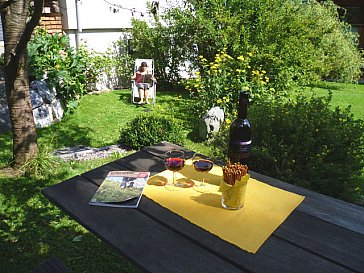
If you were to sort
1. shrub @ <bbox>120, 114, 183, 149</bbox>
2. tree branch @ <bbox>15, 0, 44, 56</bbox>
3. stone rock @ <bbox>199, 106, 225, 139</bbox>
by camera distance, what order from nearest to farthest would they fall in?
1. tree branch @ <bbox>15, 0, 44, 56</bbox>
2. shrub @ <bbox>120, 114, 183, 149</bbox>
3. stone rock @ <bbox>199, 106, 225, 139</bbox>

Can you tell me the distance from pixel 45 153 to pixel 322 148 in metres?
3.18

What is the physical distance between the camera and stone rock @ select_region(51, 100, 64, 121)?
5.88 metres

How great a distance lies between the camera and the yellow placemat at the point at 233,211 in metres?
1.45

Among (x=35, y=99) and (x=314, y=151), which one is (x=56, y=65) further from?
(x=314, y=151)

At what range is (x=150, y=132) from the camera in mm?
4684

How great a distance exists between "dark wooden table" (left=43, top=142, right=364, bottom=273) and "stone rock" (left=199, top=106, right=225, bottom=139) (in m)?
3.47

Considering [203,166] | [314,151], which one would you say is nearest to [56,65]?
[314,151]

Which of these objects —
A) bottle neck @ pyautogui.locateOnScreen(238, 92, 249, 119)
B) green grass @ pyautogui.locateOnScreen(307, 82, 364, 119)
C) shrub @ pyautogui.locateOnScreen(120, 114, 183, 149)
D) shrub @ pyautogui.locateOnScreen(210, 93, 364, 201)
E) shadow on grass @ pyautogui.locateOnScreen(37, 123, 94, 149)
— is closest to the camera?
bottle neck @ pyautogui.locateOnScreen(238, 92, 249, 119)

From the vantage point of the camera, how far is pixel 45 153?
4.01 metres

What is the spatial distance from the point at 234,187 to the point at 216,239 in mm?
297

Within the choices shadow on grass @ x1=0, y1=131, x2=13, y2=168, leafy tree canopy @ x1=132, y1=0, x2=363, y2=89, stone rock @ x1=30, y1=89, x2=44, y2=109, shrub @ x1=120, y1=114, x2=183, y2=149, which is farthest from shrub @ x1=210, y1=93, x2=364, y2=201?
stone rock @ x1=30, y1=89, x2=44, y2=109

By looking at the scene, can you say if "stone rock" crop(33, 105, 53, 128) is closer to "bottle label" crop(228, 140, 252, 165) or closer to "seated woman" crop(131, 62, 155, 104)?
"seated woman" crop(131, 62, 155, 104)

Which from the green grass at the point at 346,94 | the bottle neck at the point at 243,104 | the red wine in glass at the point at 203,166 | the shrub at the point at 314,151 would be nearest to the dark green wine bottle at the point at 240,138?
the bottle neck at the point at 243,104

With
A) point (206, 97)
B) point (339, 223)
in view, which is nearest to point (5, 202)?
point (339, 223)
